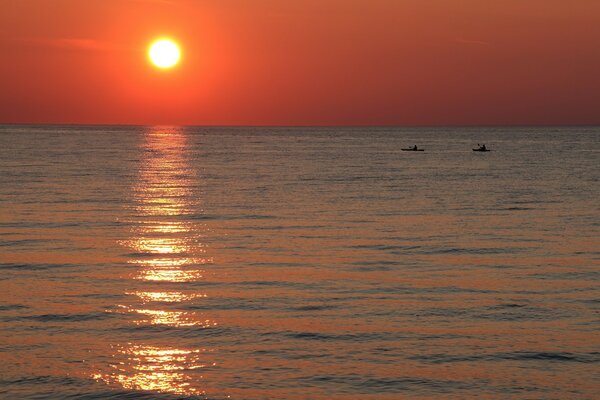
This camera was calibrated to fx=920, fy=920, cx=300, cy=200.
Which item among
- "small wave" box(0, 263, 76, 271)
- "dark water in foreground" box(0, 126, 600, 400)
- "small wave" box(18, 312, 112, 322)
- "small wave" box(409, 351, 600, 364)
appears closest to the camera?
"dark water in foreground" box(0, 126, 600, 400)

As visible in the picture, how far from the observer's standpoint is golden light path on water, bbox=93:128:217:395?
54.7 ft

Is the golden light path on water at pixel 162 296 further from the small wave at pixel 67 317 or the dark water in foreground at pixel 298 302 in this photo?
the small wave at pixel 67 317

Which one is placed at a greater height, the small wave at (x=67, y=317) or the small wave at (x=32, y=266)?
the small wave at (x=32, y=266)

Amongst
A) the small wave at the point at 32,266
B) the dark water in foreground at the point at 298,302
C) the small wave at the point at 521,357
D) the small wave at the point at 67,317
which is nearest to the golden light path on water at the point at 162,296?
the dark water in foreground at the point at 298,302

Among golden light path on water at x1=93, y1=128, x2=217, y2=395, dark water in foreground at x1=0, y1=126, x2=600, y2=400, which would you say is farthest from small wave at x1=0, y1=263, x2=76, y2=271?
golden light path on water at x1=93, y1=128, x2=217, y2=395

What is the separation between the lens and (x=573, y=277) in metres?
26.0

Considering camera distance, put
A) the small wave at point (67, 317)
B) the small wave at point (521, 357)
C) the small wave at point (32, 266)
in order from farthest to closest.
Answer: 1. the small wave at point (32, 266)
2. the small wave at point (67, 317)
3. the small wave at point (521, 357)

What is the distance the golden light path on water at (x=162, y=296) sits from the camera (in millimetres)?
16688

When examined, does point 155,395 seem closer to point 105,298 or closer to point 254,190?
point 105,298

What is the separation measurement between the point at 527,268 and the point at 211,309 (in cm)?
1069

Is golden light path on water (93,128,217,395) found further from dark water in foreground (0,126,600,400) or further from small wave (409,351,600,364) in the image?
small wave (409,351,600,364)

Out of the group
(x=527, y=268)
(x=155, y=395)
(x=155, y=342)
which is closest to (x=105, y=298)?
(x=155, y=342)

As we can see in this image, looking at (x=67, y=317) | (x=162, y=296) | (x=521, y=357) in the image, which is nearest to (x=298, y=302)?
(x=162, y=296)

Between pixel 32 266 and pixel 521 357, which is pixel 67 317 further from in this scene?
pixel 521 357
